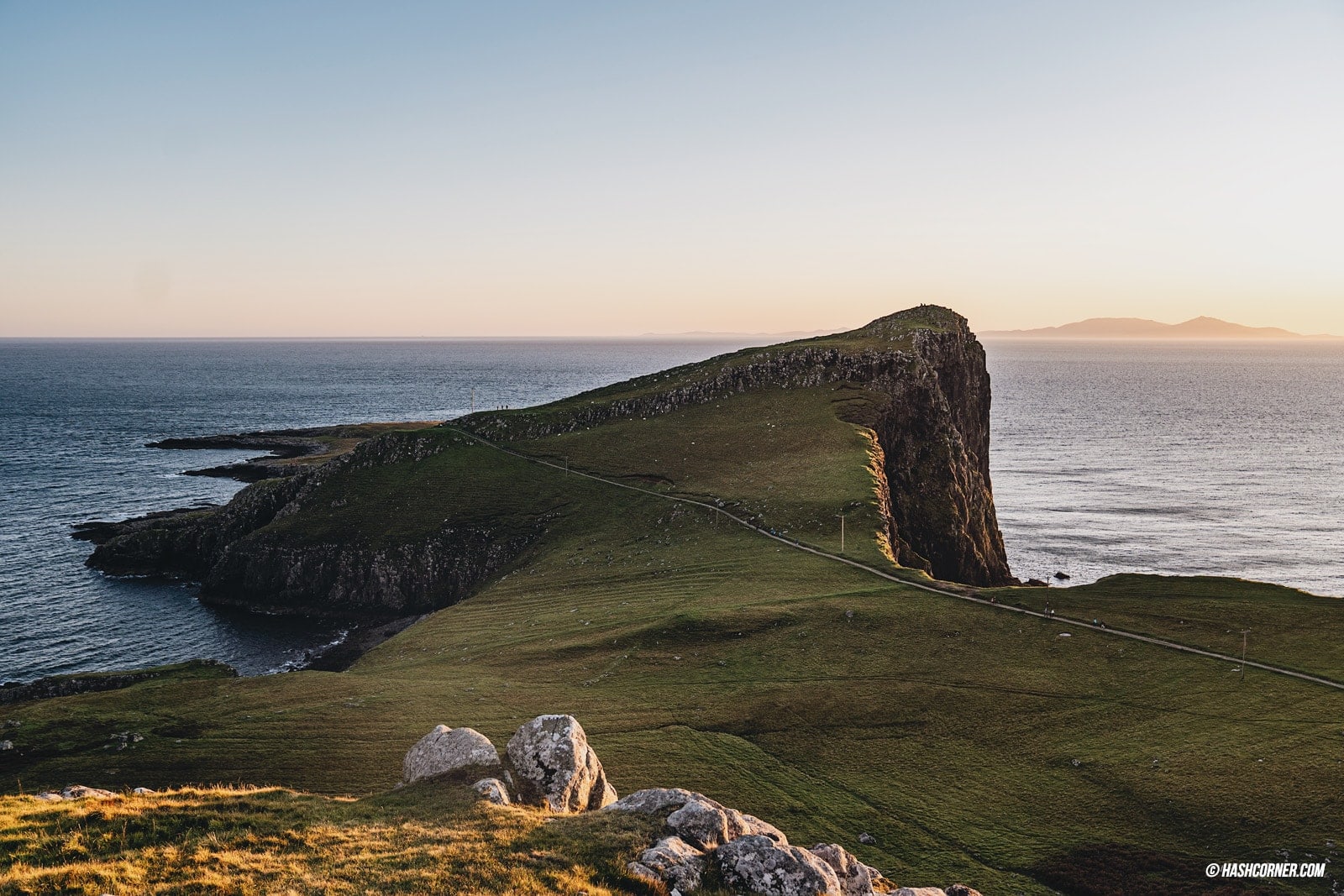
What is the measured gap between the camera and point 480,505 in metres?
102

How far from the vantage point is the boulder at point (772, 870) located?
74.6ft

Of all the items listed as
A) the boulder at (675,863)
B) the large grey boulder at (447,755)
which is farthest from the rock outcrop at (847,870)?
the large grey boulder at (447,755)

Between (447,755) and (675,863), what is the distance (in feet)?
37.9

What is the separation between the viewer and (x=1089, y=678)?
149 feet

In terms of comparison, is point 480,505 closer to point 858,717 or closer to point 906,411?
point 906,411

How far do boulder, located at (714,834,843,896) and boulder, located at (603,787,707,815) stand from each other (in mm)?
3332

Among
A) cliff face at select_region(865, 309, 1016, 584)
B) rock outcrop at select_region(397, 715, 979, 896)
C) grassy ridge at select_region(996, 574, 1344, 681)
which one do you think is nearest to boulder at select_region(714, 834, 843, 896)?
rock outcrop at select_region(397, 715, 979, 896)

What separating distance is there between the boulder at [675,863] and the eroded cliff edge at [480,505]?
5257cm

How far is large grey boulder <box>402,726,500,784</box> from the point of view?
30408 mm

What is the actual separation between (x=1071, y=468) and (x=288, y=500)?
516ft

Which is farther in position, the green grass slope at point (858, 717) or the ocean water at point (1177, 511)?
the ocean water at point (1177, 511)

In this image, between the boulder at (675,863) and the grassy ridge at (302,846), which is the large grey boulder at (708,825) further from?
the grassy ridge at (302,846)

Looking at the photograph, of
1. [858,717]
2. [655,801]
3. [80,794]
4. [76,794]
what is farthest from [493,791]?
[858,717]

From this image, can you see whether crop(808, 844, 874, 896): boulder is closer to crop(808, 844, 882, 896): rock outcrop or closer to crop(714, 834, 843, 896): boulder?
crop(808, 844, 882, 896): rock outcrop
